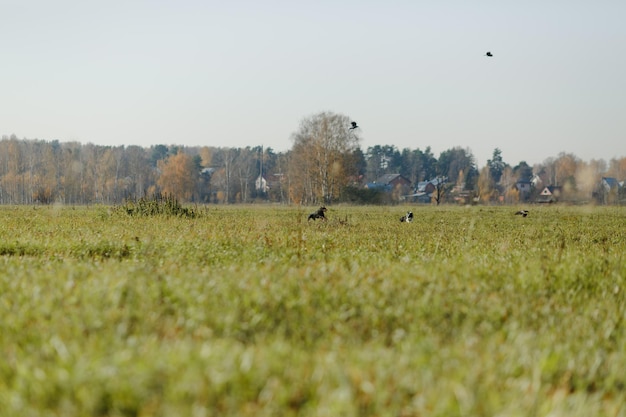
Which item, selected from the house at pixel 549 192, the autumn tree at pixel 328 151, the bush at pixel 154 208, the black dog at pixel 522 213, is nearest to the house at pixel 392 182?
the house at pixel 549 192

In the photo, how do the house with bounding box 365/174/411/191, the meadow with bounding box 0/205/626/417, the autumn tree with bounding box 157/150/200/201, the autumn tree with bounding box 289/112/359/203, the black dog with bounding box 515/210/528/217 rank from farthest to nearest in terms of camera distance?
the house with bounding box 365/174/411/191 < the autumn tree with bounding box 157/150/200/201 < the autumn tree with bounding box 289/112/359/203 < the black dog with bounding box 515/210/528/217 < the meadow with bounding box 0/205/626/417

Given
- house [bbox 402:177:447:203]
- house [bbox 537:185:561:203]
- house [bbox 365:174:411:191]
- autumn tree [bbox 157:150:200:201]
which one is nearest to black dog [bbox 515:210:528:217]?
autumn tree [bbox 157:150:200:201]

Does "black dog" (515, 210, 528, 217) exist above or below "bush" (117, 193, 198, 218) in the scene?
below

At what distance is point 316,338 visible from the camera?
6.92m

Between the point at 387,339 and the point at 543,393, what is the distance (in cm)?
228

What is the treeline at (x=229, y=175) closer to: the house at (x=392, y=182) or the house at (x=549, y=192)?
the house at (x=549, y=192)

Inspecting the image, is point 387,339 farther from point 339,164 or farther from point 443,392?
point 339,164

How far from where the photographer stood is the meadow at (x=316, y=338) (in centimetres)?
435

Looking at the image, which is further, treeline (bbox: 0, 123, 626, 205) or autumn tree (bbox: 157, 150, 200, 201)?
autumn tree (bbox: 157, 150, 200, 201)

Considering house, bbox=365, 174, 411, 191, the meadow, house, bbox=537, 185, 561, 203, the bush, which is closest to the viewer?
the meadow

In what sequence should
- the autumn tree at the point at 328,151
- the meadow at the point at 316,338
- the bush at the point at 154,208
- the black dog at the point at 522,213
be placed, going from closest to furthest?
the meadow at the point at 316,338 → the bush at the point at 154,208 → the black dog at the point at 522,213 → the autumn tree at the point at 328,151

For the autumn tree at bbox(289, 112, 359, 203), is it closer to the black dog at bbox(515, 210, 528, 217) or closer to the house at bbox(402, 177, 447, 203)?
the black dog at bbox(515, 210, 528, 217)

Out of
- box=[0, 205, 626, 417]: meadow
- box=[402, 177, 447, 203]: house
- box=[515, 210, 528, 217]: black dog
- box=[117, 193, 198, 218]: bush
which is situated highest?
box=[402, 177, 447, 203]: house

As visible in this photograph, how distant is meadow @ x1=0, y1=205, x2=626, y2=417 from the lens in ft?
14.3
